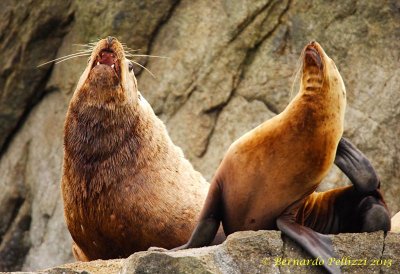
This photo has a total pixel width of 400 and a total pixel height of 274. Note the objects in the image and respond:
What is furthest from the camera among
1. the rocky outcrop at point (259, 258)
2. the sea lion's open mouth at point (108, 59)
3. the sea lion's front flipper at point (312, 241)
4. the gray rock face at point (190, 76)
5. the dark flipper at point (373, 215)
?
the gray rock face at point (190, 76)

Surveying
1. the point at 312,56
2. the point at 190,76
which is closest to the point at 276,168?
the point at 312,56

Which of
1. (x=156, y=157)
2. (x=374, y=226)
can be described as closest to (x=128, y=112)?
(x=156, y=157)

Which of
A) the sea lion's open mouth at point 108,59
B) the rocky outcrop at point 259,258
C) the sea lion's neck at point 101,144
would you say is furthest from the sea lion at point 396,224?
the sea lion's open mouth at point 108,59

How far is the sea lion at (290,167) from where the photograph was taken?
23.9ft

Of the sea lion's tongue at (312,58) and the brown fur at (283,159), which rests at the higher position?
the sea lion's tongue at (312,58)

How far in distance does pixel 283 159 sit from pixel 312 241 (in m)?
0.68

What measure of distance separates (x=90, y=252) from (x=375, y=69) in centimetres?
435

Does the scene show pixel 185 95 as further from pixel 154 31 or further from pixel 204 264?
pixel 204 264

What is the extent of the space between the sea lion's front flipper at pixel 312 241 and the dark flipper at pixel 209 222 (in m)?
0.49

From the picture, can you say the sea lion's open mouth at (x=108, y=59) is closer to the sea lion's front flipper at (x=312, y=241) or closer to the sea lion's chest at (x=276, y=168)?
the sea lion's chest at (x=276, y=168)

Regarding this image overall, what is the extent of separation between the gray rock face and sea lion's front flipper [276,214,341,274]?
453 cm

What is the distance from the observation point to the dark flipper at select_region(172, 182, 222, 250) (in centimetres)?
733

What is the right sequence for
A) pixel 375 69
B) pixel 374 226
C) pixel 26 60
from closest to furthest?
pixel 374 226 → pixel 375 69 → pixel 26 60

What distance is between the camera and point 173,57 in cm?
1209
